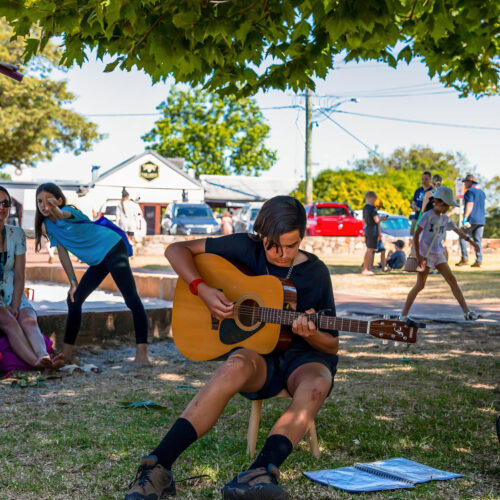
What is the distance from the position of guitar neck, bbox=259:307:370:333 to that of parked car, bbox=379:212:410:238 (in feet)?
83.3

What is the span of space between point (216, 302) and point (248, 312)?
179mm

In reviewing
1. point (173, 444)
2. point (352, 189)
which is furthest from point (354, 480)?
point (352, 189)

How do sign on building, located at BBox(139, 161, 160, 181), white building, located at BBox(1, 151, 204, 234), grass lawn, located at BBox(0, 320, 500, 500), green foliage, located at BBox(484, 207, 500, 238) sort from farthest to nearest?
sign on building, located at BBox(139, 161, 160, 181) → white building, located at BBox(1, 151, 204, 234) → green foliage, located at BBox(484, 207, 500, 238) → grass lawn, located at BBox(0, 320, 500, 500)

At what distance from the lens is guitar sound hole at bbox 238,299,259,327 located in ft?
12.9

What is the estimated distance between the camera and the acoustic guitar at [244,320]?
3684mm

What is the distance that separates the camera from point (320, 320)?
12.2ft

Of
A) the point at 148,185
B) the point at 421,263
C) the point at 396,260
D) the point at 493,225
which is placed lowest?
the point at 396,260

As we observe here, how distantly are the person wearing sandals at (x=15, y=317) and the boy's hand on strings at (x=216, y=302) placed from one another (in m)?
2.63

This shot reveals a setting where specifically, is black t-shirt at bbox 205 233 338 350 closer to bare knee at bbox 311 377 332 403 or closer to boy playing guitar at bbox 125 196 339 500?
boy playing guitar at bbox 125 196 339 500

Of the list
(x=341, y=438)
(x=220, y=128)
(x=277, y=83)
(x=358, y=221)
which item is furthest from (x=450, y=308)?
(x=220, y=128)

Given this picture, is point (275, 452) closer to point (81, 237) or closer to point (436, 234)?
point (81, 237)

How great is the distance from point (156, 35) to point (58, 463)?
100 inches

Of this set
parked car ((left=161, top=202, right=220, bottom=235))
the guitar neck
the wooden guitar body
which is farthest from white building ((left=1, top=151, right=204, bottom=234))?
the guitar neck

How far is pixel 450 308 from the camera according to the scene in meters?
10.7
